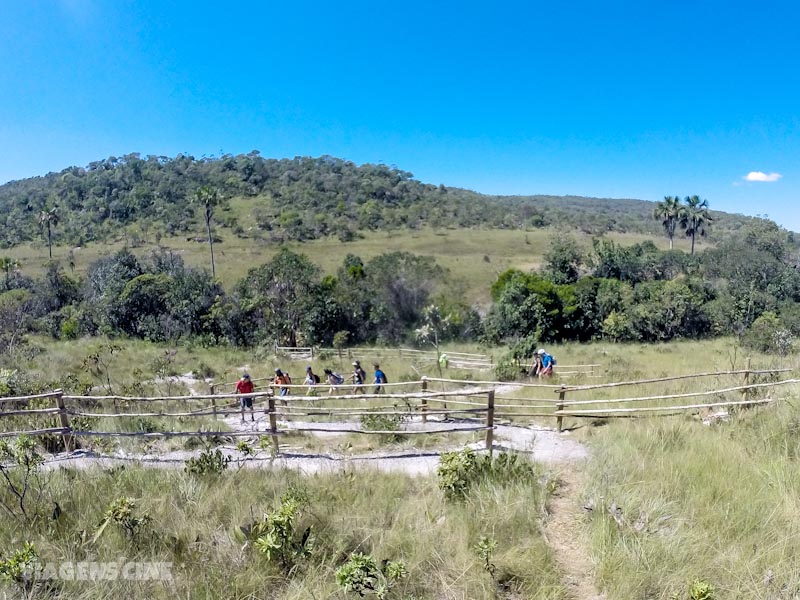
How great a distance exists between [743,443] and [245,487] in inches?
262

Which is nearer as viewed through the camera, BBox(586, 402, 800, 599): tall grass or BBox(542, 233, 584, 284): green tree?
BBox(586, 402, 800, 599): tall grass

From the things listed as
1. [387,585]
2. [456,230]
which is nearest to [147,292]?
[387,585]

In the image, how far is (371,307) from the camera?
3328 cm

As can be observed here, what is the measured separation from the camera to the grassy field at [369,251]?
4903 centimetres

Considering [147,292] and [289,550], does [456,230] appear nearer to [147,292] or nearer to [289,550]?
[147,292]

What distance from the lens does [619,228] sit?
99.9 meters

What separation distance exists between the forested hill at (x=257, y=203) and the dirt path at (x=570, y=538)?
60.7m

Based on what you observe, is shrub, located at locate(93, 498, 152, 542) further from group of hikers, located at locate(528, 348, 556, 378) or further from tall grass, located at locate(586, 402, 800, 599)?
group of hikers, located at locate(528, 348, 556, 378)

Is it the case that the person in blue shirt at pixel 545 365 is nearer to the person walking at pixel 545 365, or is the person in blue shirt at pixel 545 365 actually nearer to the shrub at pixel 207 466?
the person walking at pixel 545 365

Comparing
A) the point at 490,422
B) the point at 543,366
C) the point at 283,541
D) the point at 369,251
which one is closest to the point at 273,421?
the point at 490,422

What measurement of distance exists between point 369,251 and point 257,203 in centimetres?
3690

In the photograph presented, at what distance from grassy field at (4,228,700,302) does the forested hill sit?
4517 mm

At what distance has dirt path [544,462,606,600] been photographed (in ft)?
13.4

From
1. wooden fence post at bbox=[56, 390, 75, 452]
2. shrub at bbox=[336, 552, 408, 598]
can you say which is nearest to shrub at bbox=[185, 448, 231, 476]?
shrub at bbox=[336, 552, 408, 598]
